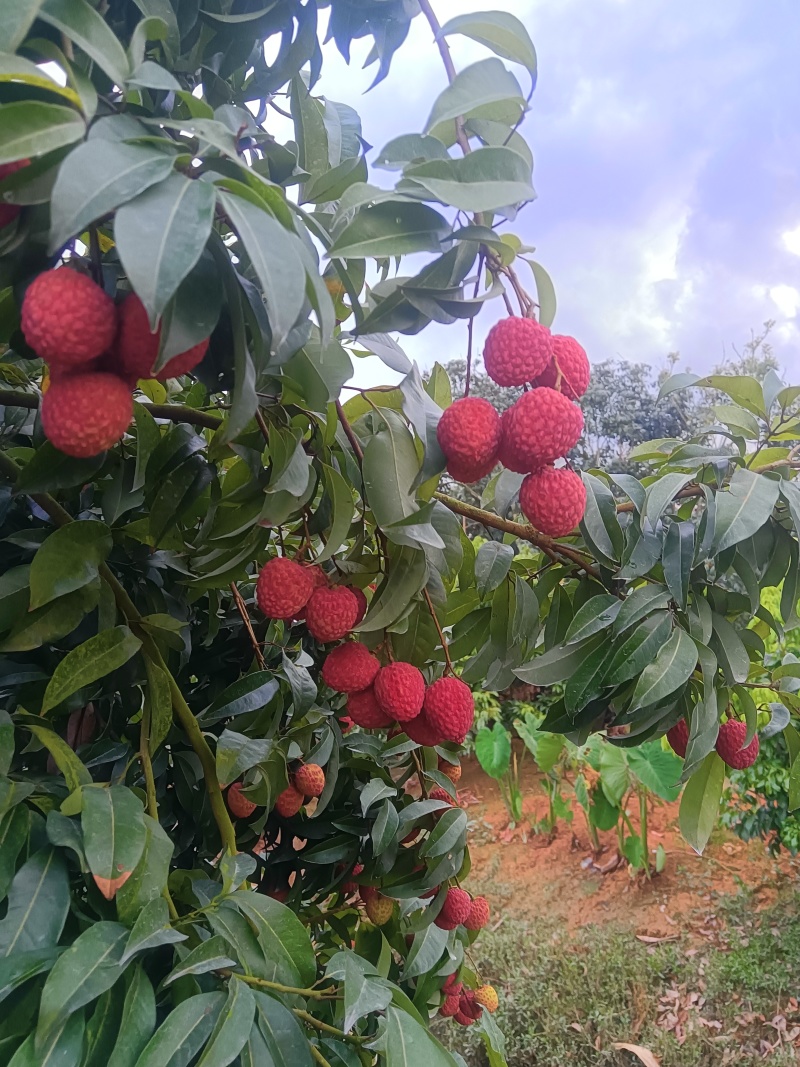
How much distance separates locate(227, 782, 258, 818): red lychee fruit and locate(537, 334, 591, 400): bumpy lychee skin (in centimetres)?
51

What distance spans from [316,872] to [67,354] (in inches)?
28.8

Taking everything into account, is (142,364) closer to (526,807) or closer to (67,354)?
(67,354)

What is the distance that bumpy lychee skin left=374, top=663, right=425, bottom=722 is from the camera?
0.66 m

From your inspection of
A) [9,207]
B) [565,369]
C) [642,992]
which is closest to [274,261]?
[9,207]

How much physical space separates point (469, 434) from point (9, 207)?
0.99 feet

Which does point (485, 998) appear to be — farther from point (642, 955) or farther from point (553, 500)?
point (642, 955)

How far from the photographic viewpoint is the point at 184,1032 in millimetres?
428

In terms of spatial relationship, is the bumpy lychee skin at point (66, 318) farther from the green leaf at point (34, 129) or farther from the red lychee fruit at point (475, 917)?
the red lychee fruit at point (475, 917)

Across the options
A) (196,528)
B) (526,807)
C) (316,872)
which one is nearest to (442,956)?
(316,872)

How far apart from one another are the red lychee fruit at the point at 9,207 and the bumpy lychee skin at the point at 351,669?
45 cm

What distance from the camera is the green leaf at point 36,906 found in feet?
1.42

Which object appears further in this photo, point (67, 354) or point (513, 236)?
point (513, 236)

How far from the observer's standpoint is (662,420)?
15.5 feet

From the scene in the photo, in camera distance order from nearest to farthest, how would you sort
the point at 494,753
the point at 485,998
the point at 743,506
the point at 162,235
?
the point at 162,235 < the point at 743,506 < the point at 485,998 < the point at 494,753
